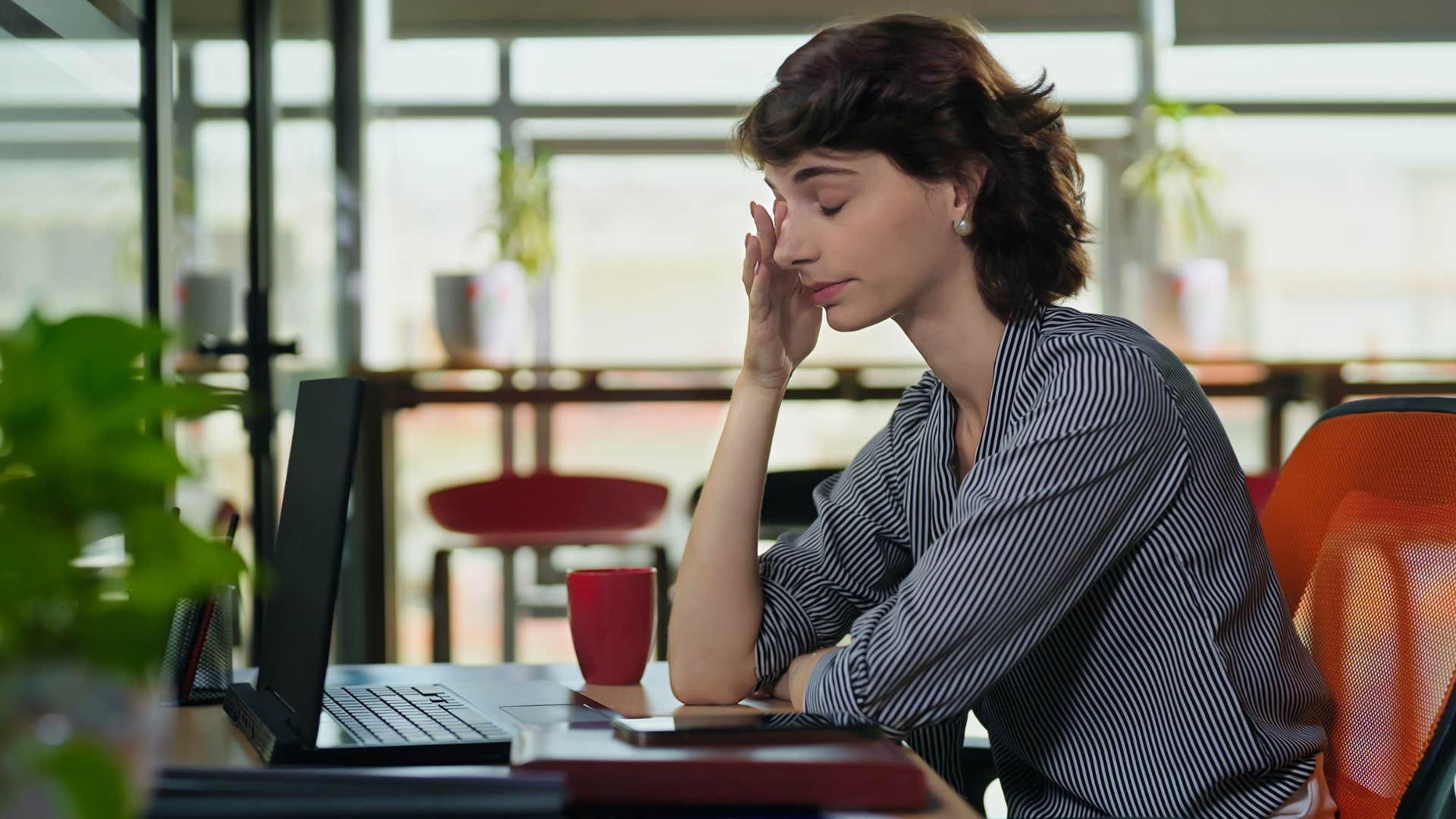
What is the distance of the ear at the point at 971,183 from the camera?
1.25 metres

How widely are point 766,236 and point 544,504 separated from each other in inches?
83.0

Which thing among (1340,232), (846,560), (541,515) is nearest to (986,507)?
(846,560)

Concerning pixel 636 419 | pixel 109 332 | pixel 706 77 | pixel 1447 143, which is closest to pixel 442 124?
pixel 706 77

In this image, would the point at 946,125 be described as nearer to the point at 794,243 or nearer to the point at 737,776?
the point at 794,243

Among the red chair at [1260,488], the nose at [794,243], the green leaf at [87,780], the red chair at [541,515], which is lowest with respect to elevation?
the red chair at [541,515]

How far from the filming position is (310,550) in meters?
0.94

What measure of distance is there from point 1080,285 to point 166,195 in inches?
57.4

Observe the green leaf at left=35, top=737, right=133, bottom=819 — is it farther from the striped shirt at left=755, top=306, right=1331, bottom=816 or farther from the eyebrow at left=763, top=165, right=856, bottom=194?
the eyebrow at left=763, top=165, right=856, bottom=194

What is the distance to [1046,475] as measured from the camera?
3.36ft

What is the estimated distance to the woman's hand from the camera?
1324mm

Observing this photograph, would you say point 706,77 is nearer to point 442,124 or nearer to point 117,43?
point 442,124

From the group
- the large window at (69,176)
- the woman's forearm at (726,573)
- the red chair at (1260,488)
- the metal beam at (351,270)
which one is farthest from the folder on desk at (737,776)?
the metal beam at (351,270)

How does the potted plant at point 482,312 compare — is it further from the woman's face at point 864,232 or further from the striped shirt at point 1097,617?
the striped shirt at point 1097,617

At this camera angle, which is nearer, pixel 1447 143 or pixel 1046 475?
pixel 1046 475
